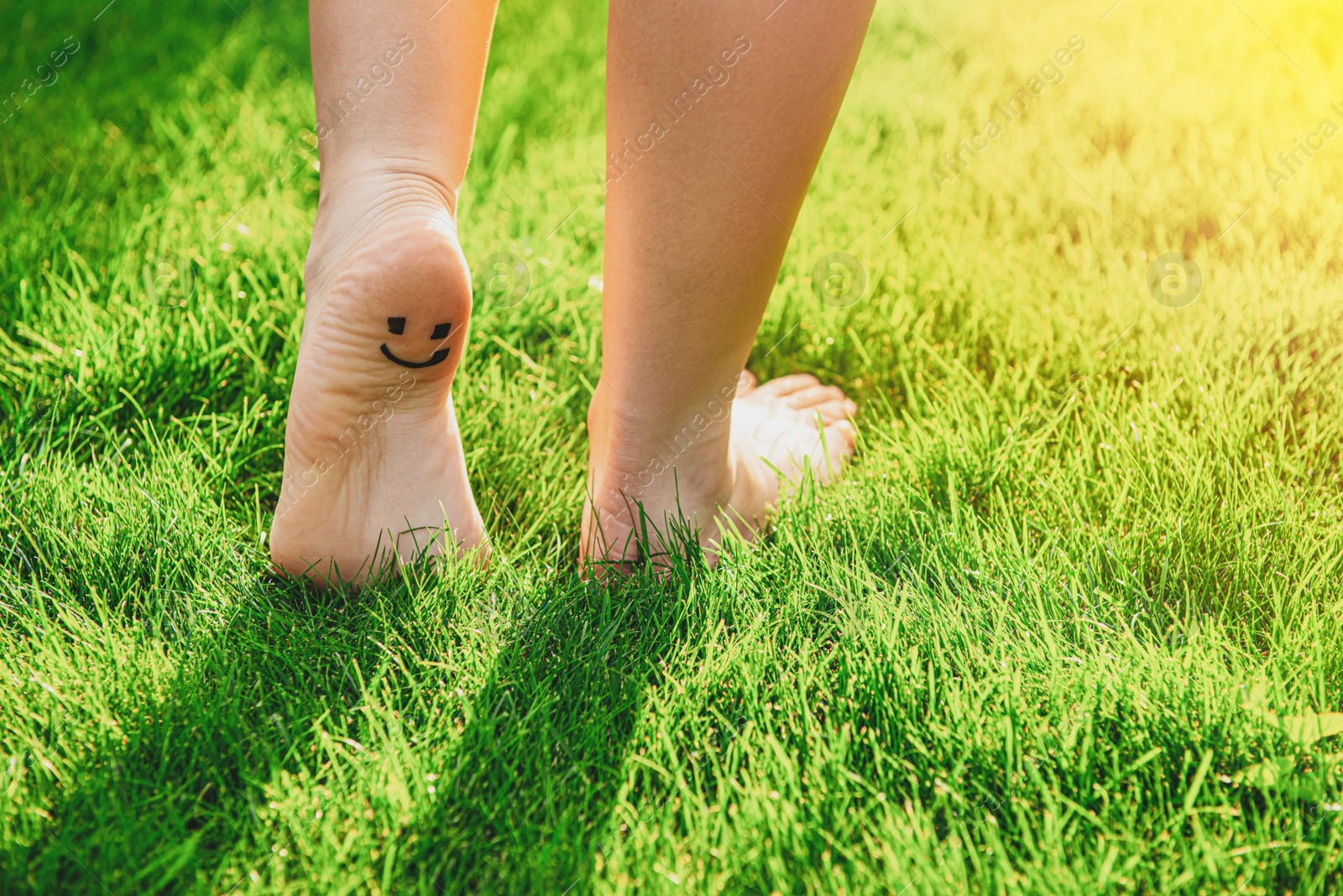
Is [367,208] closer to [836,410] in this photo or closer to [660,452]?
[660,452]

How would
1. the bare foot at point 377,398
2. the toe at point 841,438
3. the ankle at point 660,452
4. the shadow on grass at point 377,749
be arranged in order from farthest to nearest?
the toe at point 841,438 < the ankle at point 660,452 < the bare foot at point 377,398 < the shadow on grass at point 377,749

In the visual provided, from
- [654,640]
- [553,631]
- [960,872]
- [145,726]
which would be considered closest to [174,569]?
[145,726]

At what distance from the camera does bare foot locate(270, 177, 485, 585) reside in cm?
104

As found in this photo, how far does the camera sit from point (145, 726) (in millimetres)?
932

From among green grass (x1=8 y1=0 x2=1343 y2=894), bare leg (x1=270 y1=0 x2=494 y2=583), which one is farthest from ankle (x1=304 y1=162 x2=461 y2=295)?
green grass (x1=8 y1=0 x2=1343 y2=894)

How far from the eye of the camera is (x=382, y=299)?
1038mm

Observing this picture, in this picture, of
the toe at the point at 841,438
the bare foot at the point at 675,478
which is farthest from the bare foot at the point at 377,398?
the toe at the point at 841,438

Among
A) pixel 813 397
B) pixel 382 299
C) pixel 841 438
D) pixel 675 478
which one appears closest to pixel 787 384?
pixel 813 397

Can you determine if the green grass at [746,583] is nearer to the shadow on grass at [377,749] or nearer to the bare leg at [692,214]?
the shadow on grass at [377,749]

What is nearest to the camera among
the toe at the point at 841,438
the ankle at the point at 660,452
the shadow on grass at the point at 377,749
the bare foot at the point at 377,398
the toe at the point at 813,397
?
the shadow on grass at the point at 377,749

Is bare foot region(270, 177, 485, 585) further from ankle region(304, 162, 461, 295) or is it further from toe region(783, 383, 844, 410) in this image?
toe region(783, 383, 844, 410)

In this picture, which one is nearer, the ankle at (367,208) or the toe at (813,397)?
the ankle at (367,208)

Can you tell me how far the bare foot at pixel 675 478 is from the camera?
3.84 feet

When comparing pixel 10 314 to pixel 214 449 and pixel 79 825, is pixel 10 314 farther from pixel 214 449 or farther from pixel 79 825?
pixel 79 825
